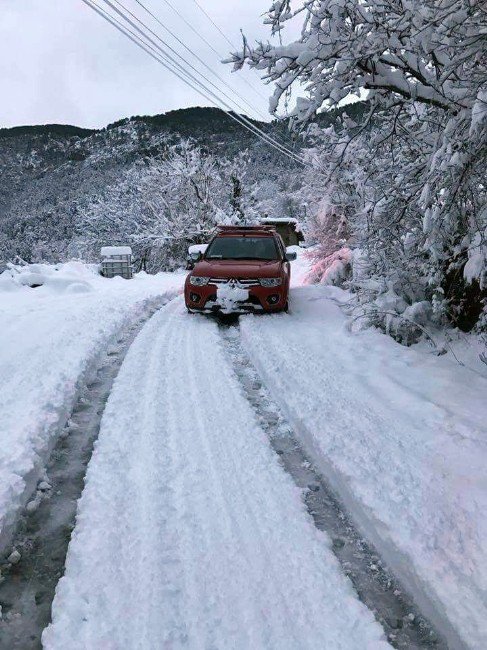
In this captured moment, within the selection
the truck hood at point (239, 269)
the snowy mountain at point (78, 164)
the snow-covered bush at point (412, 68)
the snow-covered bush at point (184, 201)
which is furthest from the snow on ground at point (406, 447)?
the snowy mountain at point (78, 164)

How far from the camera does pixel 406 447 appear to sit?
141 inches

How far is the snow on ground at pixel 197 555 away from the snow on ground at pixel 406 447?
36 cm

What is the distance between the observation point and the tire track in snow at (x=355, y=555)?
6.72ft

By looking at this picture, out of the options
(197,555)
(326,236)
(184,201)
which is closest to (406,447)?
(197,555)

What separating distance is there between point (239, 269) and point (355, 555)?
6.76 meters

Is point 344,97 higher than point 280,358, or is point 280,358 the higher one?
point 344,97

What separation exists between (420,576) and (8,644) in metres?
1.90

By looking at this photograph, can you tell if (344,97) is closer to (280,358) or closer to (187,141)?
(280,358)

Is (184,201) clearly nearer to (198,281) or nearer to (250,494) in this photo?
(198,281)

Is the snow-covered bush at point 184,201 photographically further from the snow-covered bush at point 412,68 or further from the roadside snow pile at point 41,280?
the snow-covered bush at point 412,68

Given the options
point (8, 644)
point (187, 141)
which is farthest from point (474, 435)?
point (187, 141)

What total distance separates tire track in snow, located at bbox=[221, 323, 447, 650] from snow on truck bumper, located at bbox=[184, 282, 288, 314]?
432 cm

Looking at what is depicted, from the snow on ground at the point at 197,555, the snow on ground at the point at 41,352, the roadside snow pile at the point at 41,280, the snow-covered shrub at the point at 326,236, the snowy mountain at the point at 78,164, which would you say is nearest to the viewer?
the snow on ground at the point at 197,555

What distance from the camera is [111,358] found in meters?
6.34
